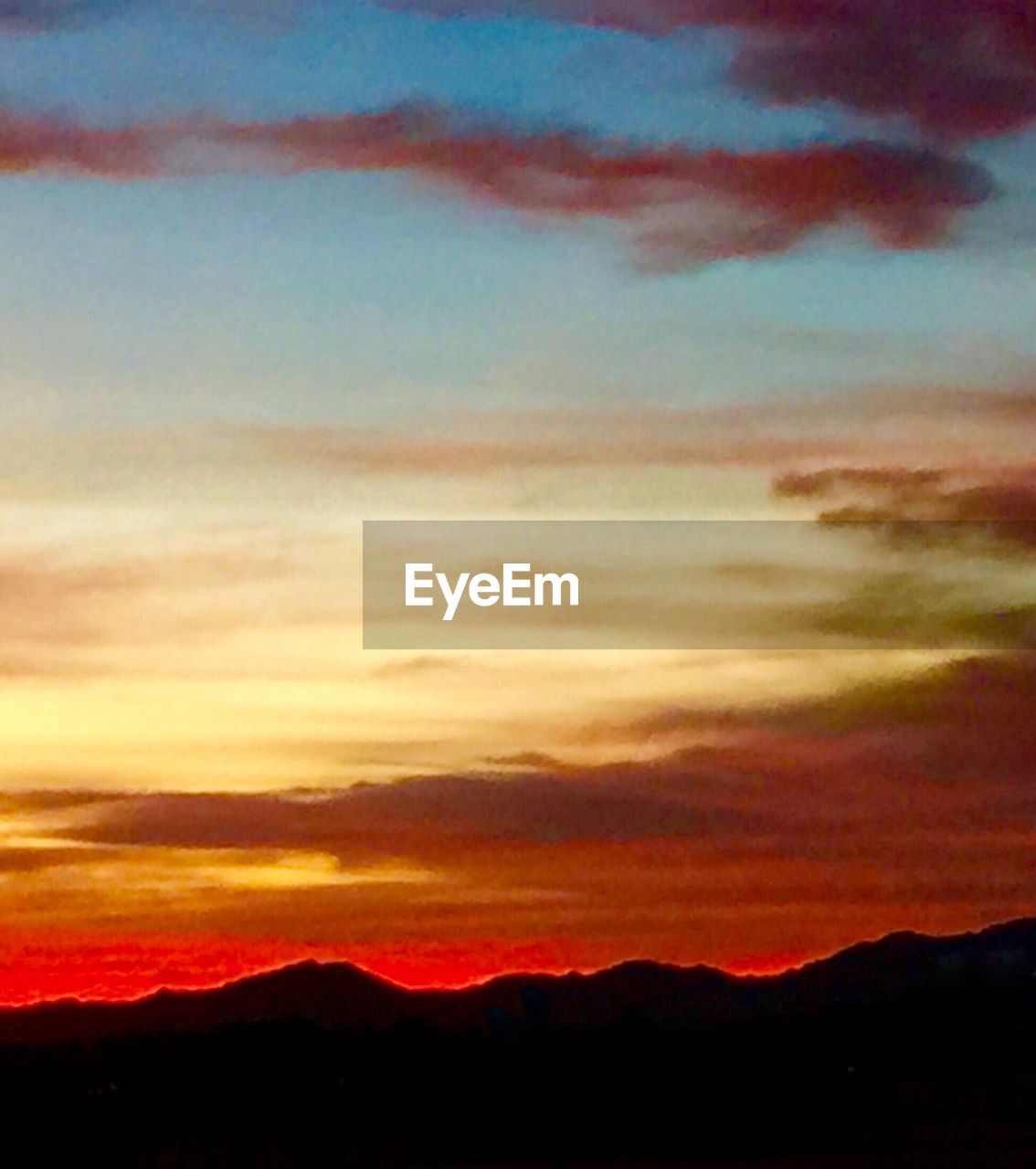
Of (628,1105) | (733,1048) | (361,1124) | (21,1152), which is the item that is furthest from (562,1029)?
(21,1152)

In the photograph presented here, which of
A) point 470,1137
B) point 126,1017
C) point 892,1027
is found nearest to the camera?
point 470,1137

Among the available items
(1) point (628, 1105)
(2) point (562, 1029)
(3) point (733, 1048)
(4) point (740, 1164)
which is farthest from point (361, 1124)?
(2) point (562, 1029)

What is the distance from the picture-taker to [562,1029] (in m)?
88.9

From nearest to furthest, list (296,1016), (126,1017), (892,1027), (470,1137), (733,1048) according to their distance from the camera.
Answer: (470,1137)
(733,1048)
(892,1027)
(296,1016)
(126,1017)

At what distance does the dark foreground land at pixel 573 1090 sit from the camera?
4706 cm

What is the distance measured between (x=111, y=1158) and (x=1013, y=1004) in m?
55.8

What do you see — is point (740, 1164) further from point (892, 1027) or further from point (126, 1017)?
point (126, 1017)

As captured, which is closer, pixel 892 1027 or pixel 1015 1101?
pixel 1015 1101

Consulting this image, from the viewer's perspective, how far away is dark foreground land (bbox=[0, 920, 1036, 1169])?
4706cm

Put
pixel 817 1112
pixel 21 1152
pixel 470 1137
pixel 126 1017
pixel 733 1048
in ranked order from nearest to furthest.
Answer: pixel 21 1152, pixel 470 1137, pixel 817 1112, pixel 733 1048, pixel 126 1017

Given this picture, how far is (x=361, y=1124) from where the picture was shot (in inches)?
2122

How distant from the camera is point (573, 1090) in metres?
64.5

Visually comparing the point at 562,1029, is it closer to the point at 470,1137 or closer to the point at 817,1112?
the point at 817,1112

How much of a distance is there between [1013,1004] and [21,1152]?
185ft
